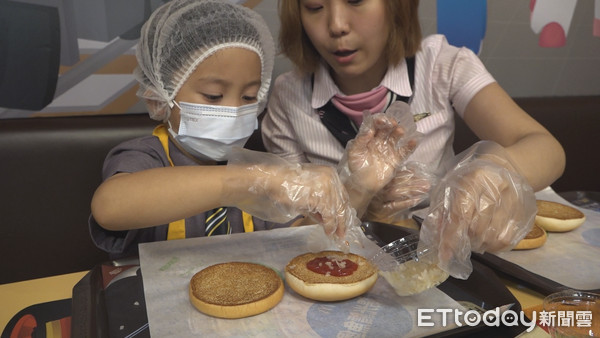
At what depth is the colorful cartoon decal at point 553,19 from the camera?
9.09 feet

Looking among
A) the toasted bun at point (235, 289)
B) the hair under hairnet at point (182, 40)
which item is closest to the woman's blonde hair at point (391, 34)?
the hair under hairnet at point (182, 40)

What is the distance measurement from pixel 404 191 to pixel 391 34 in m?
0.68

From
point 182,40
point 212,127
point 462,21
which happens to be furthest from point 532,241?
point 462,21

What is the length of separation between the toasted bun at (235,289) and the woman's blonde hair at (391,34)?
3.21 ft

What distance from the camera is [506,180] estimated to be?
1095mm

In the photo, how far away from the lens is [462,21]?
261cm

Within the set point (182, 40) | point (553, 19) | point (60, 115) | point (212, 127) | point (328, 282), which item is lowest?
point (60, 115)

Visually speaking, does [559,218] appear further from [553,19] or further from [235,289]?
[553,19]

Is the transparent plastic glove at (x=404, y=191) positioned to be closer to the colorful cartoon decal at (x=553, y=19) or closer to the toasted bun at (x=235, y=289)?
the toasted bun at (x=235, y=289)

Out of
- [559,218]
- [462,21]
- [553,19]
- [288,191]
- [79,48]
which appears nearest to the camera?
[288,191]

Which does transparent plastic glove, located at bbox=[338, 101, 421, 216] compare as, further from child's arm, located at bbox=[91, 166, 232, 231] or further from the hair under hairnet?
the hair under hairnet

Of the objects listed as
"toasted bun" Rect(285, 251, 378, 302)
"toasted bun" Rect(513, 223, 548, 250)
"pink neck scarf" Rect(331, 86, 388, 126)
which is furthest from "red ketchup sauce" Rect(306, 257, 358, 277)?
"pink neck scarf" Rect(331, 86, 388, 126)

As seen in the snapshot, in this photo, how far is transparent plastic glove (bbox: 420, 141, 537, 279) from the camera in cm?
105

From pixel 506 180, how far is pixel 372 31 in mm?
832
